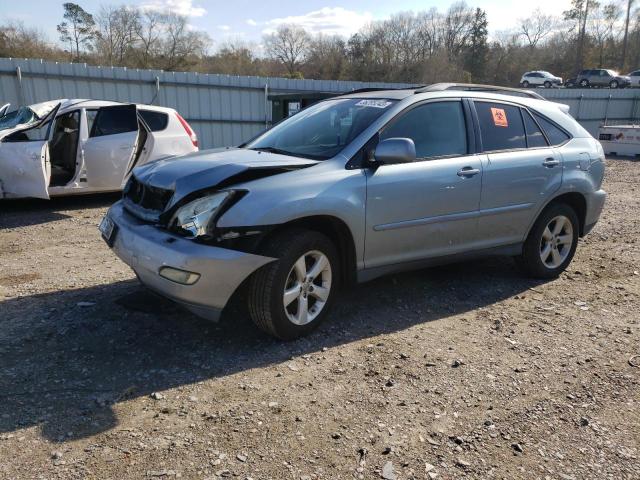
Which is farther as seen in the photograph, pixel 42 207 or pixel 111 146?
pixel 42 207

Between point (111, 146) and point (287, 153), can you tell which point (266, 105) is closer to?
point (111, 146)

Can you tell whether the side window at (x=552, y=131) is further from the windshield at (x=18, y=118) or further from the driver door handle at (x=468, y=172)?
the windshield at (x=18, y=118)

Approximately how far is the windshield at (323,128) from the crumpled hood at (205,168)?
267mm

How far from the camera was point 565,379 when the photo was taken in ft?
11.0

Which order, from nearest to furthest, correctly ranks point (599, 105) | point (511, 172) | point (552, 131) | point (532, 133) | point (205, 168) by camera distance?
point (205, 168)
point (511, 172)
point (532, 133)
point (552, 131)
point (599, 105)

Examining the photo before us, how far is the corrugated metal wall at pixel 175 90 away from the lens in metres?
12.9

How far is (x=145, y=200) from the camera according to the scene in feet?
12.5

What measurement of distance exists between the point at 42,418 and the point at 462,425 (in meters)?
2.25

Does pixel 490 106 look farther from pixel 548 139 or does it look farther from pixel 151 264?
pixel 151 264

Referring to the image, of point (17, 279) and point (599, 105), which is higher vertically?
point (599, 105)

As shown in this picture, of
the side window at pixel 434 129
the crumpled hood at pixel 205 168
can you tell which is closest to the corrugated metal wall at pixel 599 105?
the side window at pixel 434 129

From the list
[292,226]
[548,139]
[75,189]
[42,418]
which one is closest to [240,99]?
[75,189]

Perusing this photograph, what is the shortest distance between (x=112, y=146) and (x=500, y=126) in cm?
601


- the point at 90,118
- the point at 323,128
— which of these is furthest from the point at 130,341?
the point at 90,118
